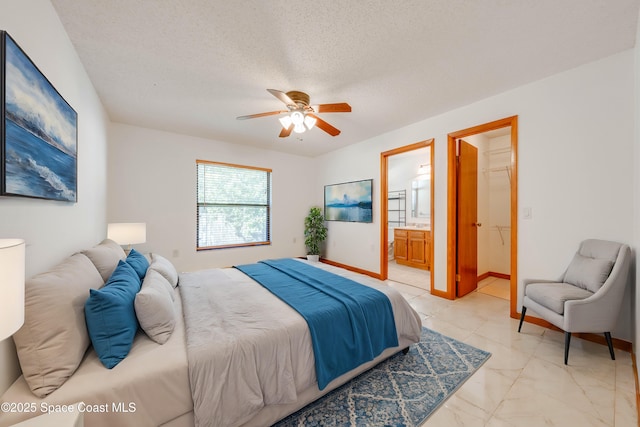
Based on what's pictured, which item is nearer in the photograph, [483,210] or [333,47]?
[333,47]

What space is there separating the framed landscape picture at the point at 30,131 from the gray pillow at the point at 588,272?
398cm

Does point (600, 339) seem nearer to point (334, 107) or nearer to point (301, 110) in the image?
point (334, 107)

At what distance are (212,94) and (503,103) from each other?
3449 mm

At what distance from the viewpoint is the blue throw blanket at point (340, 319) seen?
1.59 metres

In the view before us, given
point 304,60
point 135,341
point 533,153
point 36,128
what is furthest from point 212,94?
point 533,153

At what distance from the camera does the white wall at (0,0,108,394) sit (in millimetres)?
1143

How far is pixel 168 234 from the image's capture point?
13.6ft

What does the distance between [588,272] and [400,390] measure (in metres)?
2.02

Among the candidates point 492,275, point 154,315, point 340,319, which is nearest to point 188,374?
point 154,315

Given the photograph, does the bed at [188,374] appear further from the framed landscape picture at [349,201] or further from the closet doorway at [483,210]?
the framed landscape picture at [349,201]

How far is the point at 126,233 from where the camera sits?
3039 millimetres

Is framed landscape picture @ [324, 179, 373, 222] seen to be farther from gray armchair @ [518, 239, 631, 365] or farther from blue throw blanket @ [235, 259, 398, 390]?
gray armchair @ [518, 239, 631, 365]

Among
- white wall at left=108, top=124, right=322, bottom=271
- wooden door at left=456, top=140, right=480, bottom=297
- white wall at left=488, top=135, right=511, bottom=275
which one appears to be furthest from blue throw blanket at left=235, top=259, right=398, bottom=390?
white wall at left=488, top=135, right=511, bottom=275

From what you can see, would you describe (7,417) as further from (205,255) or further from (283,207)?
(283,207)
